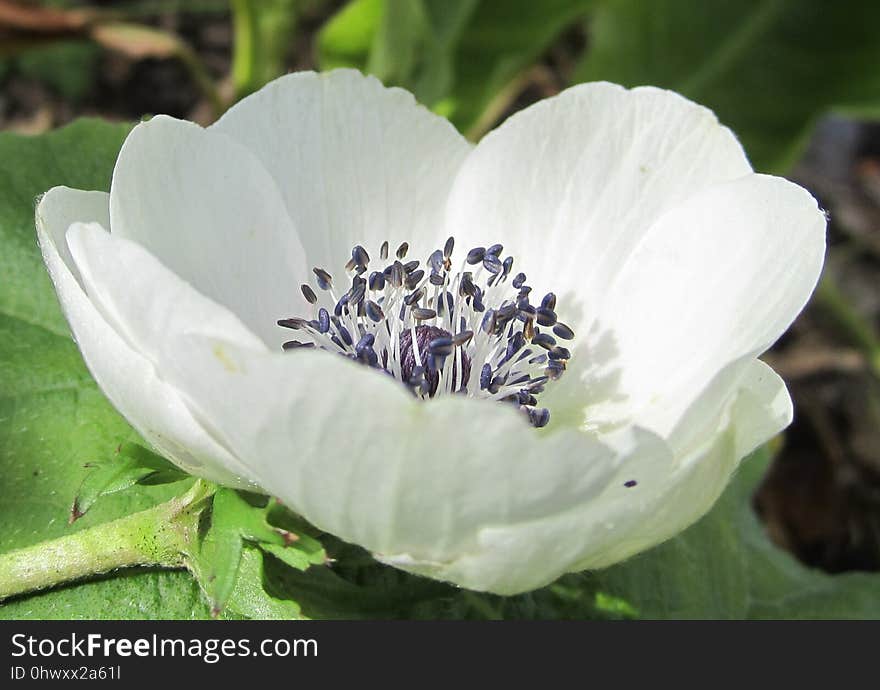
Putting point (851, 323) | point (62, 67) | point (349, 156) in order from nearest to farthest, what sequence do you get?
1. point (349, 156)
2. point (851, 323)
3. point (62, 67)

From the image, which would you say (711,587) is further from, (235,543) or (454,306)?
(235,543)

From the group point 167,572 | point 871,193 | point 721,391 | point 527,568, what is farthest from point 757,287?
point 871,193

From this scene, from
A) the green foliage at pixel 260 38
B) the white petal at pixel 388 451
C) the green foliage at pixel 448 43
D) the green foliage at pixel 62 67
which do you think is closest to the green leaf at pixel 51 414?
the white petal at pixel 388 451

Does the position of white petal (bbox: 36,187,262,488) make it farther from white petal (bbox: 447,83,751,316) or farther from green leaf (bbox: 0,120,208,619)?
white petal (bbox: 447,83,751,316)

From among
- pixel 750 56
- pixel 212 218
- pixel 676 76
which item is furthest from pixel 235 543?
pixel 750 56

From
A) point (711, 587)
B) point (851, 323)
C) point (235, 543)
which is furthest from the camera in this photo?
point (851, 323)

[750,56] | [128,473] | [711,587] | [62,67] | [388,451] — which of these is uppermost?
[388,451]

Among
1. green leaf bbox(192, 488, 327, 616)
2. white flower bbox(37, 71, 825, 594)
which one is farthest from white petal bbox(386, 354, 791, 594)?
green leaf bbox(192, 488, 327, 616)

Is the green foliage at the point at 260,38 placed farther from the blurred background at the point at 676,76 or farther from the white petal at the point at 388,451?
the white petal at the point at 388,451
